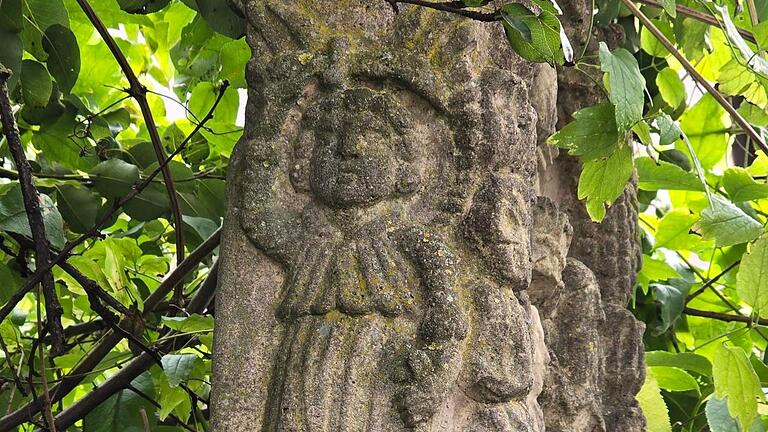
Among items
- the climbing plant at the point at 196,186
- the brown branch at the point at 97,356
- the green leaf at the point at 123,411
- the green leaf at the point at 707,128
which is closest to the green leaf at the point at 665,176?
the climbing plant at the point at 196,186

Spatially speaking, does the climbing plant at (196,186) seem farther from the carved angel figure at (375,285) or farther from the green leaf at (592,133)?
the carved angel figure at (375,285)

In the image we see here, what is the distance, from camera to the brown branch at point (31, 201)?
1.15m

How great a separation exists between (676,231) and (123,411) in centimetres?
96

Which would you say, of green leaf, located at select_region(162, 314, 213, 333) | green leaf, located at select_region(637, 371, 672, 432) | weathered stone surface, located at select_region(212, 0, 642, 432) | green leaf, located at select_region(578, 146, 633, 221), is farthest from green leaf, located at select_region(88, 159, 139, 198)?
green leaf, located at select_region(637, 371, 672, 432)

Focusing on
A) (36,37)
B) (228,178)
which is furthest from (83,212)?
(228,178)

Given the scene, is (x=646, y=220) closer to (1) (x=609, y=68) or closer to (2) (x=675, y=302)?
(2) (x=675, y=302)

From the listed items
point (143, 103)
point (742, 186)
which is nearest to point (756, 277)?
point (742, 186)

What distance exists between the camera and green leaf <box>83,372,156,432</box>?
4.69 ft

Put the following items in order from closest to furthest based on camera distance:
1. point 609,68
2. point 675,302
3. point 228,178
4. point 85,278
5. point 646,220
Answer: point 609,68 < point 228,178 < point 85,278 < point 675,302 < point 646,220

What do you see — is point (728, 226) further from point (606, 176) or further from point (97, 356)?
point (97, 356)

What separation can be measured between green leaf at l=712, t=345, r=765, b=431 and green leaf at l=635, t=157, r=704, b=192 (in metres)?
0.32

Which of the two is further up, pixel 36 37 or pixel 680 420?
pixel 36 37

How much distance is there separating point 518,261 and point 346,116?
0.71 feet

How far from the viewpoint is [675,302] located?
1798mm
